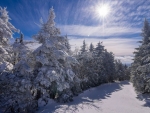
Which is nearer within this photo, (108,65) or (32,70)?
(32,70)

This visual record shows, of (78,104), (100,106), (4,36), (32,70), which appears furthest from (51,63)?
(100,106)

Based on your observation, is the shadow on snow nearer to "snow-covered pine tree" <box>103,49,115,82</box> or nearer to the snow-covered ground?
the snow-covered ground

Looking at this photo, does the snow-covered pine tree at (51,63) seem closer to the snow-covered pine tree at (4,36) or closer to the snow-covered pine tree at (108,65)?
the snow-covered pine tree at (4,36)

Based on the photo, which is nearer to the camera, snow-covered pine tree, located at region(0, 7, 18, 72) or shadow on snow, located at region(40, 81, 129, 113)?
snow-covered pine tree, located at region(0, 7, 18, 72)

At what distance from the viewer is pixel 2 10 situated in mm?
12023

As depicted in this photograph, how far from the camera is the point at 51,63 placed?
1325cm

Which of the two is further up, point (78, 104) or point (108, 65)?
point (108, 65)

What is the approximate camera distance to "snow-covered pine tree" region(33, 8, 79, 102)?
1209 cm

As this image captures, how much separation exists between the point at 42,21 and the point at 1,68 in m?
6.65

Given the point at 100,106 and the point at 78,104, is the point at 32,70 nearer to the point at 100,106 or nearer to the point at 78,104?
the point at 78,104

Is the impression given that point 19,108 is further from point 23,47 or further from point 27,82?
point 23,47

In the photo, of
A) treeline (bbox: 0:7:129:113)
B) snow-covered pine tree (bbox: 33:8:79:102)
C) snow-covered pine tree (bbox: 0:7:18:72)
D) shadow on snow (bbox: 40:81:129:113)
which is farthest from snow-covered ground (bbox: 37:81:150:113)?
snow-covered pine tree (bbox: 0:7:18:72)

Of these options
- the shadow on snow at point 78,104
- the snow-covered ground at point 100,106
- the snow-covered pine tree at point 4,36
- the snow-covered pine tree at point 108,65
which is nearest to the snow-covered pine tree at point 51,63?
the shadow on snow at point 78,104

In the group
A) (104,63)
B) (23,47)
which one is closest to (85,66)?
(104,63)
